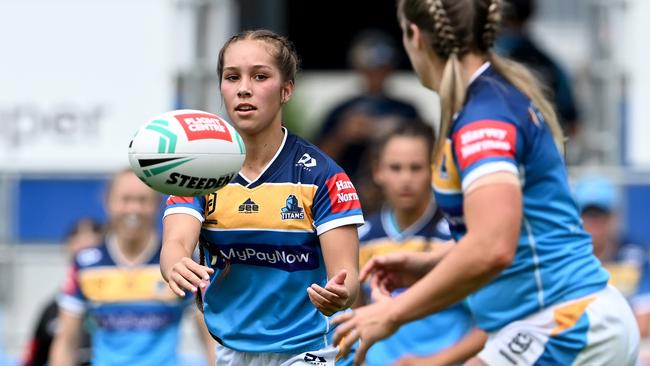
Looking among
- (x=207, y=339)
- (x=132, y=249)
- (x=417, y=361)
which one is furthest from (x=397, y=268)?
(x=132, y=249)

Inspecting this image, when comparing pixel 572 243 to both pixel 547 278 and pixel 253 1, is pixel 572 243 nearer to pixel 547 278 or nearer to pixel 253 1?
pixel 547 278

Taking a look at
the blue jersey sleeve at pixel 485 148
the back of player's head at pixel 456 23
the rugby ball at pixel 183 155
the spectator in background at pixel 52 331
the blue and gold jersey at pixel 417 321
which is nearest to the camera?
the blue jersey sleeve at pixel 485 148

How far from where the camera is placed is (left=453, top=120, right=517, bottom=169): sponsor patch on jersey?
4301 mm

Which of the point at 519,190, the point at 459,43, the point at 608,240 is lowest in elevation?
the point at 608,240

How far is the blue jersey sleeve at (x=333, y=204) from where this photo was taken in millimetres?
4848

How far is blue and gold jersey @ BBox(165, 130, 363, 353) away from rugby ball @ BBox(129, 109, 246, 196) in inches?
9.8

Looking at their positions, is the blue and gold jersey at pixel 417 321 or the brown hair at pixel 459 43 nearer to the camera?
the brown hair at pixel 459 43

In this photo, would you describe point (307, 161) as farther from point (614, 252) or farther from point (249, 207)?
point (614, 252)

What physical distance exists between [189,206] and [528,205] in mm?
1131

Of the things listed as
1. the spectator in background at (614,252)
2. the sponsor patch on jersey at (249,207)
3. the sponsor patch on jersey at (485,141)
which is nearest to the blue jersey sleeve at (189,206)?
the sponsor patch on jersey at (249,207)

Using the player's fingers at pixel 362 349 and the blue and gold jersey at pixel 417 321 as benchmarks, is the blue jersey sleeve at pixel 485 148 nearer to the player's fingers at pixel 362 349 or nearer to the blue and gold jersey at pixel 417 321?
the player's fingers at pixel 362 349

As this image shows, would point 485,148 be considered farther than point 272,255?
No

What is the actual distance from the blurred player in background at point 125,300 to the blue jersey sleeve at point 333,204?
263 centimetres

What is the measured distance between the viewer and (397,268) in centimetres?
510
